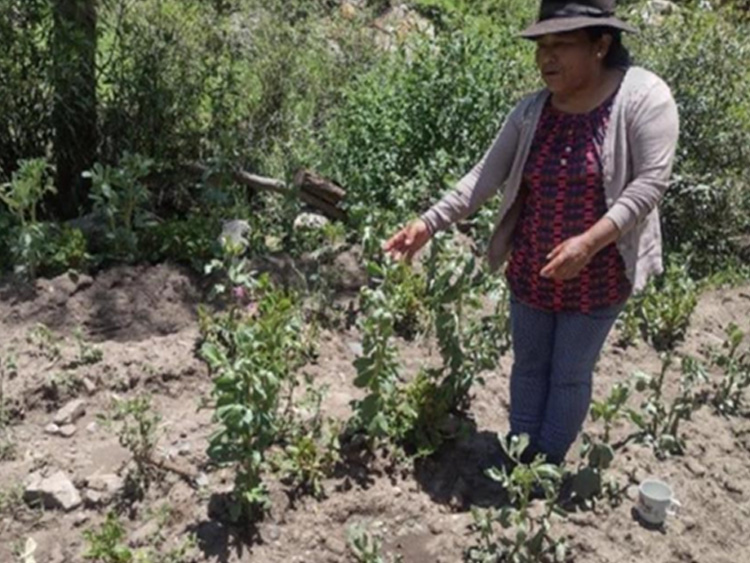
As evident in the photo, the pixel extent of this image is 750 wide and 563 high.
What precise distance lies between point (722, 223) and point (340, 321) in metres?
2.53

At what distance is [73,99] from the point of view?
17.8 ft

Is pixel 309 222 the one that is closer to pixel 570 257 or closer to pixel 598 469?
pixel 598 469

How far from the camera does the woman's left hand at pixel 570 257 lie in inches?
121

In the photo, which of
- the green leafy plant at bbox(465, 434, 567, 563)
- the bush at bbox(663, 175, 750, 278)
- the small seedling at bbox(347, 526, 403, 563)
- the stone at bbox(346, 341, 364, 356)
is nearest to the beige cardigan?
the green leafy plant at bbox(465, 434, 567, 563)

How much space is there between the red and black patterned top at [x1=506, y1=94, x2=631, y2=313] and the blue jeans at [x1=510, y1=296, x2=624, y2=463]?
75 mm

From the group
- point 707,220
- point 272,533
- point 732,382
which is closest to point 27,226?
point 272,533

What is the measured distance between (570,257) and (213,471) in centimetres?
153

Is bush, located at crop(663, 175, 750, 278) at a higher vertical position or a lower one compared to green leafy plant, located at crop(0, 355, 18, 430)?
higher

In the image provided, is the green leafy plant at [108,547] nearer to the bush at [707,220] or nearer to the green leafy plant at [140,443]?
the green leafy plant at [140,443]

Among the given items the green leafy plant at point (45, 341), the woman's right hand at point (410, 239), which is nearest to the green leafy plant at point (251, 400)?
the woman's right hand at point (410, 239)

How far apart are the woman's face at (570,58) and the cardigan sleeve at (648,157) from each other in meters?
0.19

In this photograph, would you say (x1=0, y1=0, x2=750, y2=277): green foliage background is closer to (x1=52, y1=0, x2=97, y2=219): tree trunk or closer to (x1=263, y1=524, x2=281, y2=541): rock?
(x1=52, y1=0, x2=97, y2=219): tree trunk

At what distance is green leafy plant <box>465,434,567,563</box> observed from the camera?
329 cm

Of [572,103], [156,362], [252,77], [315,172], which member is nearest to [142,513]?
[156,362]
